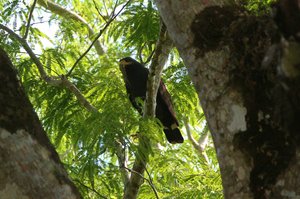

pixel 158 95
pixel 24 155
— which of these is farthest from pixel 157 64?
pixel 24 155

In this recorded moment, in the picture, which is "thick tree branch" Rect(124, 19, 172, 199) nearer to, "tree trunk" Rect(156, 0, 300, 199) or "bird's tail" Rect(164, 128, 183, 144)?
"tree trunk" Rect(156, 0, 300, 199)

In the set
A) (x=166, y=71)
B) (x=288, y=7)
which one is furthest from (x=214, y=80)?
(x=166, y=71)

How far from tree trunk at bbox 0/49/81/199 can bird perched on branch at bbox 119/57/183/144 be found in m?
2.44

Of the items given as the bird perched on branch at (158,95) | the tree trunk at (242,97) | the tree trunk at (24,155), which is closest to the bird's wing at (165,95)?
the bird perched on branch at (158,95)

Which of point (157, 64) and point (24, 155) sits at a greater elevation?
point (157, 64)

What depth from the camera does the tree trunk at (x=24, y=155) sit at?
1.25 meters

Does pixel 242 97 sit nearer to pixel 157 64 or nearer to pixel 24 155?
pixel 24 155

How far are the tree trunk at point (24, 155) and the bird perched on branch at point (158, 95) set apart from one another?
2.44 m

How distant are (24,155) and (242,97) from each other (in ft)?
1.79

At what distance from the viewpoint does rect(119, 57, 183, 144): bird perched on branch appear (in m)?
4.29

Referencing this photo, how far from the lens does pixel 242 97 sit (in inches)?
53.2

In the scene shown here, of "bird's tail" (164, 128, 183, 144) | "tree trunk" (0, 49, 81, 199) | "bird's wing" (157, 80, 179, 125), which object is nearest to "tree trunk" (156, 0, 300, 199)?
"tree trunk" (0, 49, 81, 199)

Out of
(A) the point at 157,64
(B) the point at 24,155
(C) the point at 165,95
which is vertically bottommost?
(B) the point at 24,155

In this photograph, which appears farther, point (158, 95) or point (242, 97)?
point (158, 95)
